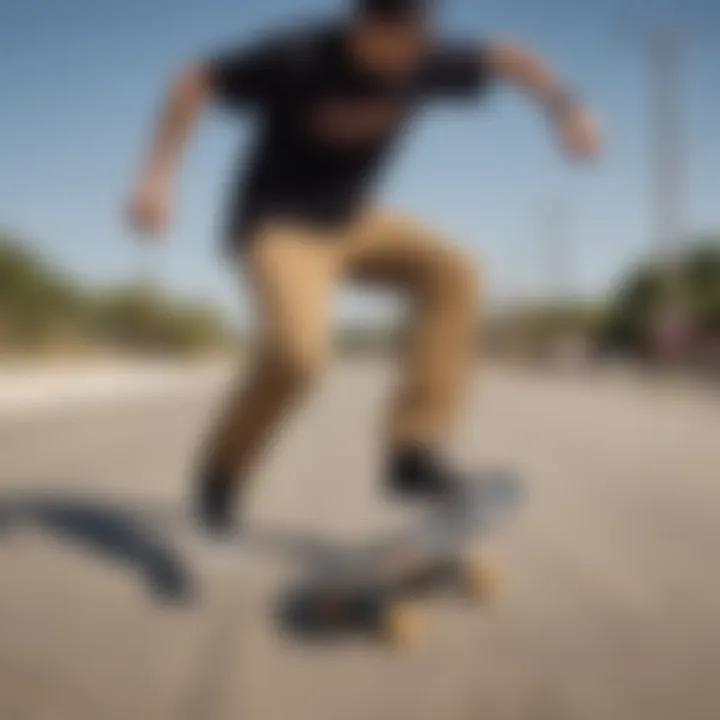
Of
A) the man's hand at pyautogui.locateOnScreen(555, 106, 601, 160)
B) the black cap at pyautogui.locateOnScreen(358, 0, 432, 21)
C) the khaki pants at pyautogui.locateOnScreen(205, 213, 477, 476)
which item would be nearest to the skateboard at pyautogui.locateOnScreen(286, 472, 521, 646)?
the khaki pants at pyautogui.locateOnScreen(205, 213, 477, 476)

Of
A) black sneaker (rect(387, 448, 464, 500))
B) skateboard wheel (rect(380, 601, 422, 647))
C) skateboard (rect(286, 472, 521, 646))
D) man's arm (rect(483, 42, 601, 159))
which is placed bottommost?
skateboard wheel (rect(380, 601, 422, 647))

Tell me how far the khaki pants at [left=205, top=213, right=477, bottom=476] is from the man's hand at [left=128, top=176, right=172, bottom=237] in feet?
0.26

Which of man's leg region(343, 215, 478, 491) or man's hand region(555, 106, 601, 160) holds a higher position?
man's hand region(555, 106, 601, 160)

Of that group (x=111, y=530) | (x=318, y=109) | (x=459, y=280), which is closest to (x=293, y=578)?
(x=111, y=530)

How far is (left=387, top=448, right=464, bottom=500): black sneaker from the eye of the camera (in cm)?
81

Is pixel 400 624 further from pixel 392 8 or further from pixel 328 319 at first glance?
pixel 392 8

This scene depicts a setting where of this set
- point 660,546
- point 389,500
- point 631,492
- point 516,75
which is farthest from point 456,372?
point 631,492

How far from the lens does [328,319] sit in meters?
0.76

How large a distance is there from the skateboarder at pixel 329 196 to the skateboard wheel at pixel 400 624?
14cm

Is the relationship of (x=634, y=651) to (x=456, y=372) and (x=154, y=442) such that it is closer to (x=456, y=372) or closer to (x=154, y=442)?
(x=456, y=372)

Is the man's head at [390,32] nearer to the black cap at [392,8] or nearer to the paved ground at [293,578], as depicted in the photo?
the black cap at [392,8]

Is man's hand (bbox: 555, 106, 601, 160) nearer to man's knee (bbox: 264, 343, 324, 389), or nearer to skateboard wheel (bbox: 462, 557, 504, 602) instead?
man's knee (bbox: 264, 343, 324, 389)

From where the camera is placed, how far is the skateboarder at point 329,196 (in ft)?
2.44

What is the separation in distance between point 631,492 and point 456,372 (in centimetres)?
53
